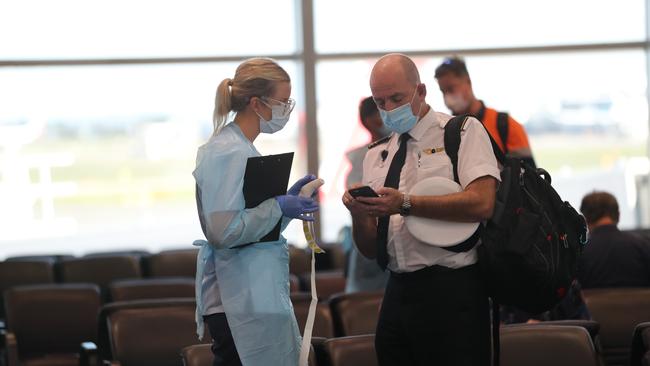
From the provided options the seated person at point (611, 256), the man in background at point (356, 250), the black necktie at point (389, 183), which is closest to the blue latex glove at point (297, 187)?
the black necktie at point (389, 183)

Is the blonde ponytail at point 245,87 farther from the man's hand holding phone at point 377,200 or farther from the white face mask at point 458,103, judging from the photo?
the white face mask at point 458,103

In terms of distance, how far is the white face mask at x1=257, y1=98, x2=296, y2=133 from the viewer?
2752 millimetres

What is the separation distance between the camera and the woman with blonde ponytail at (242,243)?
2576 mm

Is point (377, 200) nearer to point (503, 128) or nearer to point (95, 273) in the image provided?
point (503, 128)

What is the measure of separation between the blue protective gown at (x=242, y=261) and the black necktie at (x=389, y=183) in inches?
13.0

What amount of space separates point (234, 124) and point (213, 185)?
0.21m

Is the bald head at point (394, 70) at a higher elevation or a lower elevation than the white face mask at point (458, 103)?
higher

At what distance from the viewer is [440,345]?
271 cm

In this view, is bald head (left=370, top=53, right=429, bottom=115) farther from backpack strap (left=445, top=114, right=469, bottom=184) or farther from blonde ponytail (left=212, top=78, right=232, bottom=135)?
blonde ponytail (left=212, top=78, right=232, bottom=135)

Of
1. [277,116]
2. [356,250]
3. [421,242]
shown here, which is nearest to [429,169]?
[421,242]

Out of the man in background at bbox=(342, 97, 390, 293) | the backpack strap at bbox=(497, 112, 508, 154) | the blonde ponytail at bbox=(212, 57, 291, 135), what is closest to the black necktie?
the blonde ponytail at bbox=(212, 57, 291, 135)

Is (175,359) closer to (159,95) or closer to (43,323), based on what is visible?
(43,323)

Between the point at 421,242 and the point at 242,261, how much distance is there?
0.51 m

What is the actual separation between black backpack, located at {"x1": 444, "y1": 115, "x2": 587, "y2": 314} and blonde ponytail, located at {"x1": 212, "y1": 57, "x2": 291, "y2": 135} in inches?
21.0
